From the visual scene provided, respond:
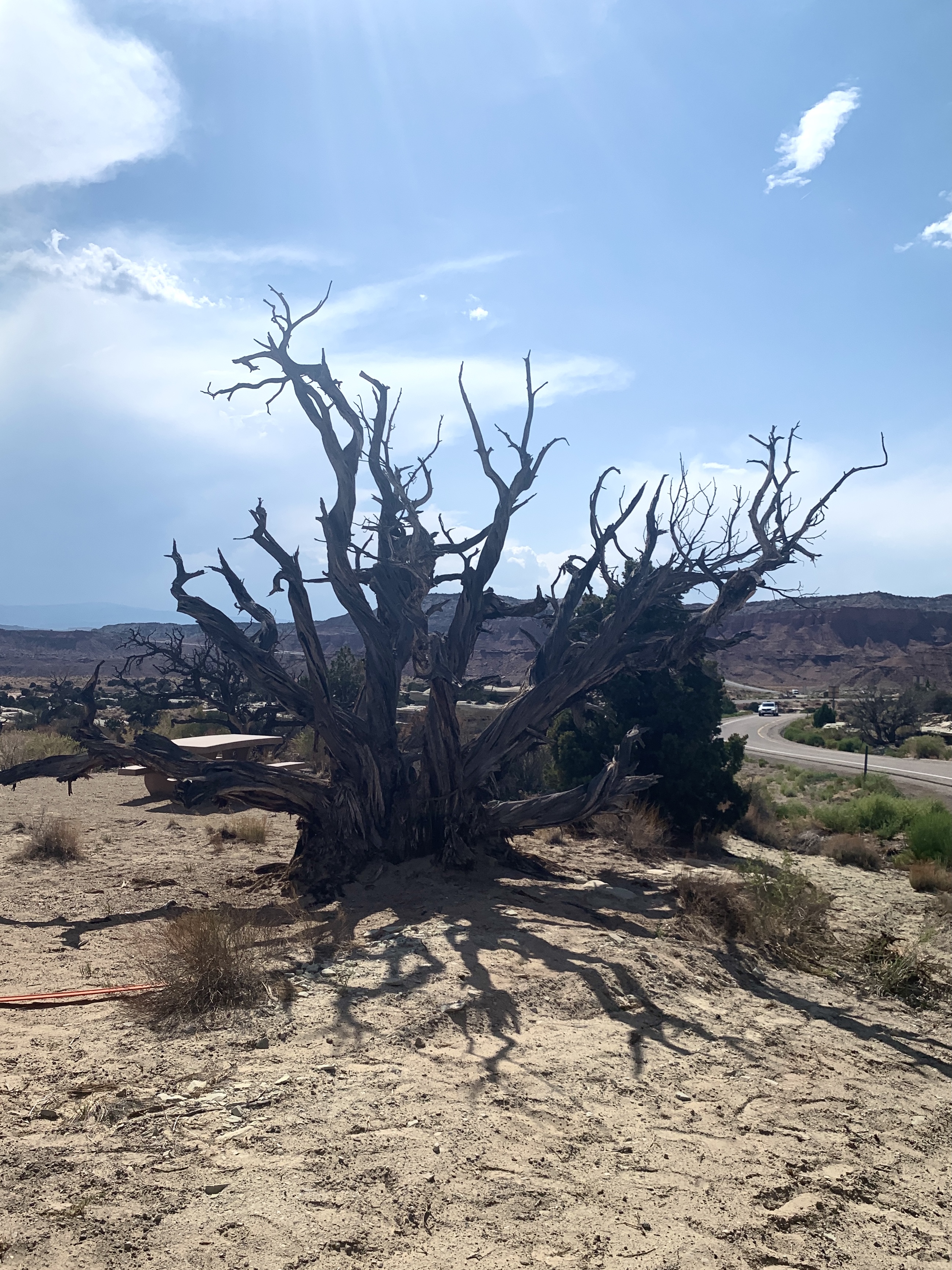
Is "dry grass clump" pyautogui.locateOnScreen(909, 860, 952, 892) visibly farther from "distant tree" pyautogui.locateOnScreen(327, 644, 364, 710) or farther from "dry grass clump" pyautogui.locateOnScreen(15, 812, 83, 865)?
"distant tree" pyautogui.locateOnScreen(327, 644, 364, 710)

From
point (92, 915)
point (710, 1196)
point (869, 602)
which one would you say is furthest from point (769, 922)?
point (869, 602)

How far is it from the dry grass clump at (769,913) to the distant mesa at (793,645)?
223 feet

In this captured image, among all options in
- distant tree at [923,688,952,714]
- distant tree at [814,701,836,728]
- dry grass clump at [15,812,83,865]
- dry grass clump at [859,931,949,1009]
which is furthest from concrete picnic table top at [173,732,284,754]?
distant tree at [923,688,952,714]

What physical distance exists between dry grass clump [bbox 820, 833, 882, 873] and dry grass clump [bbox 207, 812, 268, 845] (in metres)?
8.64

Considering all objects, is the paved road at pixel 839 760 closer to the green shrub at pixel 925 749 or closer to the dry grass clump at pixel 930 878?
the green shrub at pixel 925 749

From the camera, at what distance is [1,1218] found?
10.9 feet

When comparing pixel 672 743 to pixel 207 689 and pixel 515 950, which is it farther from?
→ pixel 207 689

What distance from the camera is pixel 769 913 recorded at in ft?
27.5

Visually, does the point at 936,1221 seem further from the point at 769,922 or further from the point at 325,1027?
the point at 769,922

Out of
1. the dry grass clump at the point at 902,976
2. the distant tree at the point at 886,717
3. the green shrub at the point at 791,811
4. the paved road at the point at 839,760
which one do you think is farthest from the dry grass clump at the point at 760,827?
the distant tree at the point at 886,717

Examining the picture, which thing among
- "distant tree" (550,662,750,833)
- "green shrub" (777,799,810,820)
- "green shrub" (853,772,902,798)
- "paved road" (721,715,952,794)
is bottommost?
"paved road" (721,715,952,794)

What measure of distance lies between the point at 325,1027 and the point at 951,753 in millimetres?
31833

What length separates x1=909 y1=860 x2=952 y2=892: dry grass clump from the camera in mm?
11266

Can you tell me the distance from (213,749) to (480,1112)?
13.1 m
